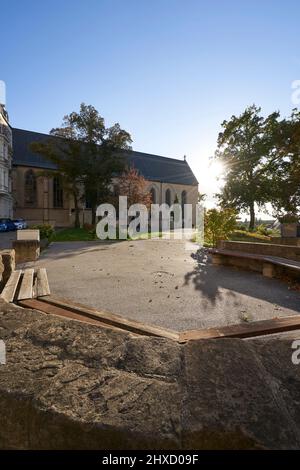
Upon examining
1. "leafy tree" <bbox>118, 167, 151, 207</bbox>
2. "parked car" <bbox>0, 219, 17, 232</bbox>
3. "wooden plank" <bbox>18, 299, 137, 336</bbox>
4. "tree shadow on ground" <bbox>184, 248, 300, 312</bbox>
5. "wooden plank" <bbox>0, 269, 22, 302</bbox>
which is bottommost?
"tree shadow on ground" <bbox>184, 248, 300, 312</bbox>

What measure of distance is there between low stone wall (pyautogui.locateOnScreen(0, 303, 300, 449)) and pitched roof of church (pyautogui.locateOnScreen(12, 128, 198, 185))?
138 feet

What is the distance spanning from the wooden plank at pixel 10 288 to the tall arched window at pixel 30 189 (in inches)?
1575

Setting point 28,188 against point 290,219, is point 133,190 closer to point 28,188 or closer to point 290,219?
point 290,219

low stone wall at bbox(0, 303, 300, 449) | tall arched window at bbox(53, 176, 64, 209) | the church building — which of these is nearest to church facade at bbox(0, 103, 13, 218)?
the church building

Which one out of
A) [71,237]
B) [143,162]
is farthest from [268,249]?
[143,162]

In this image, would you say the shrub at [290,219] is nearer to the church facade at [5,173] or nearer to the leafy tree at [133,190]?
the leafy tree at [133,190]

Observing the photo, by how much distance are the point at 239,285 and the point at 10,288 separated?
480 cm

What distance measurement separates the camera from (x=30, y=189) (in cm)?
4156

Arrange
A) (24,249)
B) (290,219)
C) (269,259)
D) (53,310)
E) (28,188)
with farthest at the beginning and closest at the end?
(28,188) → (290,219) → (24,249) → (269,259) → (53,310)

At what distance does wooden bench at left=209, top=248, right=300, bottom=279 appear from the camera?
648cm

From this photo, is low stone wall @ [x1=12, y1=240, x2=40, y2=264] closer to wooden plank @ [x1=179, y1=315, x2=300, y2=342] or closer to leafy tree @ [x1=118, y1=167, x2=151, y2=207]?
wooden plank @ [x1=179, y1=315, x2=300, y2=342]

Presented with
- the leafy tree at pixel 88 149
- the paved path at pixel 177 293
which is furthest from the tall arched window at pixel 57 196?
the paved path at pixel 177 293

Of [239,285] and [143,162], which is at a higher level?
[143,162]
